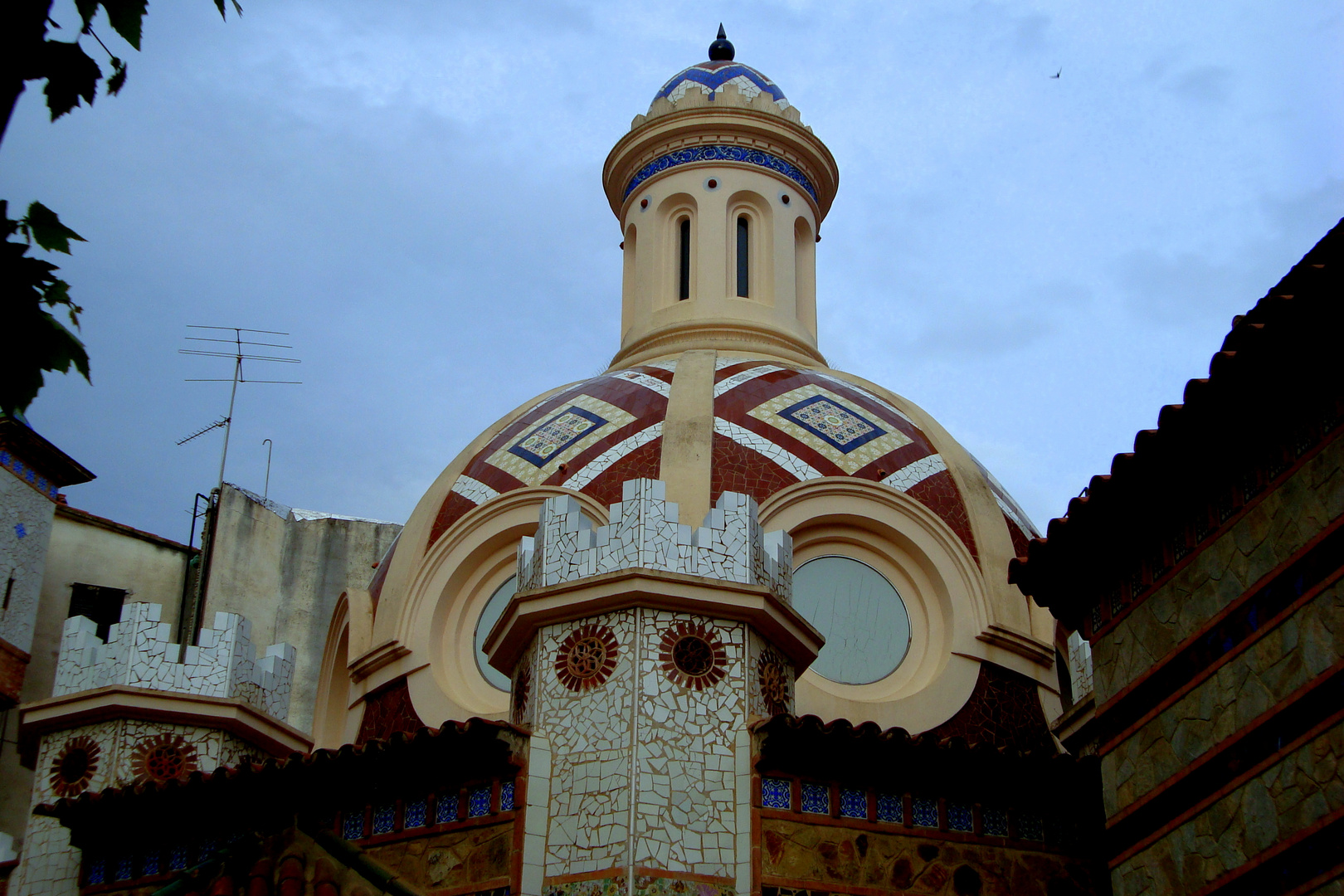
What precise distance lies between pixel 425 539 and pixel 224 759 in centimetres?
280

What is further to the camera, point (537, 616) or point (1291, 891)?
point (537, 616)

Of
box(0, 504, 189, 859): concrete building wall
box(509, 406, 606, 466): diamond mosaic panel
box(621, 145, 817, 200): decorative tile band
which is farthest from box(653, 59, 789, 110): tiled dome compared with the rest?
box(0, 504, 189, 859): concrete building wall

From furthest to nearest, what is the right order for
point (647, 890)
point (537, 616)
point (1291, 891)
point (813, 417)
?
1. point (813, 417)
2. point (537, 616)
3. point (647, 890)
4. point (1291, 891)

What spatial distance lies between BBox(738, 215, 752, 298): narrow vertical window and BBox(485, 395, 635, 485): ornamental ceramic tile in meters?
3.69

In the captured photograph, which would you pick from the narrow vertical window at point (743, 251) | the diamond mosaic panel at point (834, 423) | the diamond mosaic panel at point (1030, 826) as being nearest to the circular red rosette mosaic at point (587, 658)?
the diamond mosaic panel at point (1030, 826)

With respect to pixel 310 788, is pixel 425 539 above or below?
above

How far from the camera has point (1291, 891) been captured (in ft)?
24.7

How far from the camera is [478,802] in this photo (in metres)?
10.7

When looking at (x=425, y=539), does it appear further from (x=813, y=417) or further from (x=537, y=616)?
(x=537, y=616)

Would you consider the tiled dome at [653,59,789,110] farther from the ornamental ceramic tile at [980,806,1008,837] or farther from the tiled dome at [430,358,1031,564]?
the ornamental ceramic tile at [980,806,1008,837]

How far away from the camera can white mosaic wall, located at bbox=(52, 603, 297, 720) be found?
1399 cm

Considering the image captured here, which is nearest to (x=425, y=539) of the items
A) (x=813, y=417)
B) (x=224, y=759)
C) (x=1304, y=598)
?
(x=224, y=759)

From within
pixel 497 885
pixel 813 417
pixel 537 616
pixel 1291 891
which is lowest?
pixel 1291 891

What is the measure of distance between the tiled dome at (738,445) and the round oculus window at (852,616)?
32.8 inches
